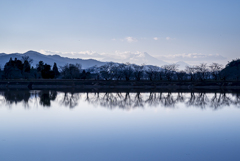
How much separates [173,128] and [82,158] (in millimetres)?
5552

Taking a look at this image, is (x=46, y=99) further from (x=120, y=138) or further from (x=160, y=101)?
(x=120, y=138)

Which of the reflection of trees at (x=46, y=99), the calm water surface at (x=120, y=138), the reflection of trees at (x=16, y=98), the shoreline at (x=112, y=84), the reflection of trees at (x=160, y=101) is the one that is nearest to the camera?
the calm water surface at (x=120, y=138)

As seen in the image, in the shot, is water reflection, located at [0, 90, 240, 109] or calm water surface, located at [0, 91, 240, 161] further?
water reflection, located at [0, 90, 240, 109]

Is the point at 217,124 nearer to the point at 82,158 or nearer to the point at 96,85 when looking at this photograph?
the point at 82,158

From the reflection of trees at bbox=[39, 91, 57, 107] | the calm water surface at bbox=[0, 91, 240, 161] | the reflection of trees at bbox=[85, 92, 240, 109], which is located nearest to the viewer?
the calm water surface at bbox=[0, 91, 240, 161]

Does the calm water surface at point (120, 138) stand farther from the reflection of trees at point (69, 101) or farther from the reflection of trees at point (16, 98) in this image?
the reflection of trees at point (16, 98)

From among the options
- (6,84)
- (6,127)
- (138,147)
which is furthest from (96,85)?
(138,147)

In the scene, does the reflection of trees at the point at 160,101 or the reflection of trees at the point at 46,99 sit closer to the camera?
the reflection of trees at the point at 160,101

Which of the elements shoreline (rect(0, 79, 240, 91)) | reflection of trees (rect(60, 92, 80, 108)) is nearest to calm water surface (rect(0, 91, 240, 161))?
reflection of trees (rect(60, 92, 80, 108))

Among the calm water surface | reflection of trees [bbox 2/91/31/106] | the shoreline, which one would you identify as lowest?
the calm water surface

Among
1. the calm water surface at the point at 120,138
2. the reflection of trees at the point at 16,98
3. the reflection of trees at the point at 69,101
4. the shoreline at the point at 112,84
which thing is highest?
the shoreline at the point at 112,84

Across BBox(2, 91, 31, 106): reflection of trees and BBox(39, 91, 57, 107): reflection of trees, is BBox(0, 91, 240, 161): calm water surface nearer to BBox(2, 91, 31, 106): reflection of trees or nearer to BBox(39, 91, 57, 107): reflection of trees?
BBox(39, 91, 57, 107): reflection of trees

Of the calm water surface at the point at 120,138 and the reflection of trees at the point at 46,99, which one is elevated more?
the reflection of trees at the point at 46,99

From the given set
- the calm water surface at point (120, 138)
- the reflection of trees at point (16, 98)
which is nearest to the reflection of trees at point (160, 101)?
the calm water surface at point (120, 138)
